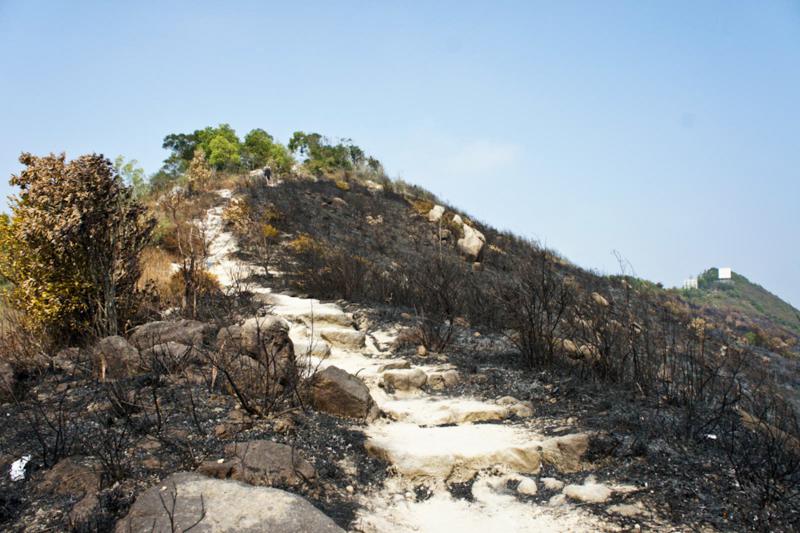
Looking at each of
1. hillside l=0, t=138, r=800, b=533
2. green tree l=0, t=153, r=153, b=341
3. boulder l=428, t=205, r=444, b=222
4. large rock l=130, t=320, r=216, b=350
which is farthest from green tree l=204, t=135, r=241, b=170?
large rock l=130, t=320, r=216, b=350

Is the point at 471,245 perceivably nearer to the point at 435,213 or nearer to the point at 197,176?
the point at 435,213

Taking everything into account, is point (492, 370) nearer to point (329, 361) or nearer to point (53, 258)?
point (329, 361)

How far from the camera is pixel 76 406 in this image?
157 inches

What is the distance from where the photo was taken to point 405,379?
551 cm

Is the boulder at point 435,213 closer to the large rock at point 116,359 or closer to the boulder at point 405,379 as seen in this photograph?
the boulder at point 405,379

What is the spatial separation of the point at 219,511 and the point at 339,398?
6.67 feet

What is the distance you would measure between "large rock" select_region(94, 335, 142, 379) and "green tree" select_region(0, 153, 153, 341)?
988mm

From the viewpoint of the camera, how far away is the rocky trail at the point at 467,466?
3.11 metres

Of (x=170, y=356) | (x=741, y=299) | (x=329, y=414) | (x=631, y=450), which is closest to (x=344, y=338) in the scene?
(x=329, y=414)

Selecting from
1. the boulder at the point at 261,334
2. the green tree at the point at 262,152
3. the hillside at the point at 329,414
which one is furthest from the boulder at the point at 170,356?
the green tree at the point at 262,152

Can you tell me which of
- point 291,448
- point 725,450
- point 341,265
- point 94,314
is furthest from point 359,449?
point 341,265

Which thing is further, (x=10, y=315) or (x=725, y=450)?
(x=10, y=315)

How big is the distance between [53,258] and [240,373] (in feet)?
9.84

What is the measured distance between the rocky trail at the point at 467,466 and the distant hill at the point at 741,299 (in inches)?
1122
